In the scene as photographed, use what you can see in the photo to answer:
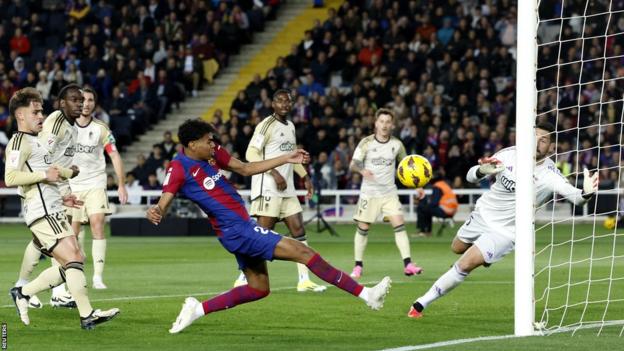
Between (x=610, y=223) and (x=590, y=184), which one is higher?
(x=590, y=184)

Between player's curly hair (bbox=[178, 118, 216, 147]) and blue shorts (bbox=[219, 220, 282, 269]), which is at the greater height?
player's curly hair (bbox=[178, 118, 216, 147])

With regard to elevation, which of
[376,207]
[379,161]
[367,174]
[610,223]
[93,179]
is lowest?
[610,223]

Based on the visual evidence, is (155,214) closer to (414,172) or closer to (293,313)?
(293,313)

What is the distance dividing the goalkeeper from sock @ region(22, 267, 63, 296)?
3208mm

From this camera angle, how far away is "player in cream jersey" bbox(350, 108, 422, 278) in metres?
17.2

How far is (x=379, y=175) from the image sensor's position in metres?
17.4

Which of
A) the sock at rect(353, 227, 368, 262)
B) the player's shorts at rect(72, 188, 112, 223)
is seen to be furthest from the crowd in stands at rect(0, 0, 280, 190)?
the player's shorts at rect(72, 188, 112, 223)

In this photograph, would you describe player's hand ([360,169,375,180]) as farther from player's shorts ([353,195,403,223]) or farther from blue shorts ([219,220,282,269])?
blue shorts ([219,220,282,269])

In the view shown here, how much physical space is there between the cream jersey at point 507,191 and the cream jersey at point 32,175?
3674 millimetres

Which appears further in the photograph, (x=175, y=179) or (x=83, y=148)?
(x=83, y=148)

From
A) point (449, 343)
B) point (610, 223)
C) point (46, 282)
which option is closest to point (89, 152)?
point (46, 282)

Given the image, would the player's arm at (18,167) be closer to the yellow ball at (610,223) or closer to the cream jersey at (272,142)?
the cream jersey at (272,142)

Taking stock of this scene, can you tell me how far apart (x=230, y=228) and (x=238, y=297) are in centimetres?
66

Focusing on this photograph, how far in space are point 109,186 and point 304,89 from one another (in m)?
5.72
